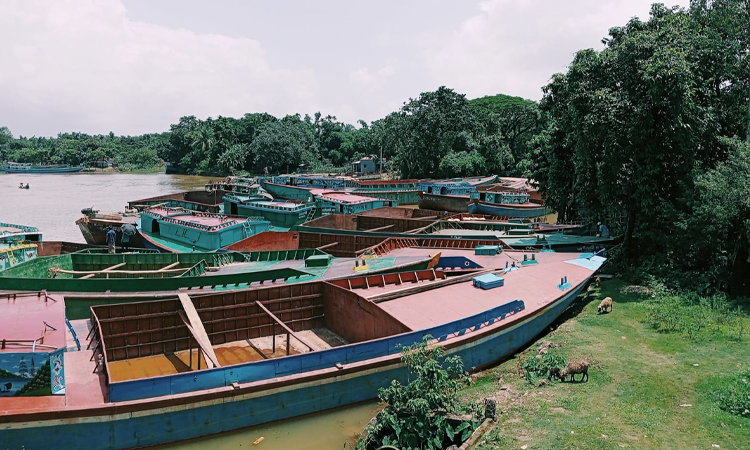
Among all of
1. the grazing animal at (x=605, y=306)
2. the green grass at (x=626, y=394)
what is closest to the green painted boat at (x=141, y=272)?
the green grass at (x=626, y=394)

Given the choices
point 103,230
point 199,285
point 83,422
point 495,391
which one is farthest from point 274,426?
point 103,230

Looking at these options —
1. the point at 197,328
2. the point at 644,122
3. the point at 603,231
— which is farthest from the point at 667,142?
the point at 197,328

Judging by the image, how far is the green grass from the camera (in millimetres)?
11375

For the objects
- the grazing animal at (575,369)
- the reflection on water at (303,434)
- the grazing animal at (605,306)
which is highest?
the grazing animal at (605,306)

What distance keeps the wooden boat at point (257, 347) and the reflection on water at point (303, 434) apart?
25cm

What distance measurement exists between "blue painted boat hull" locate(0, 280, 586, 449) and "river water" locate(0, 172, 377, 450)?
267 millimetres

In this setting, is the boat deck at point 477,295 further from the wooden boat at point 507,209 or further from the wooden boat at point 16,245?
the wooden boat at point 507,209

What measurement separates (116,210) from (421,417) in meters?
58.7

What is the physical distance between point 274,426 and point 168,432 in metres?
2.61

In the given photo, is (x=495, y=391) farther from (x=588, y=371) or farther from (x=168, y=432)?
(x=168, y=432)

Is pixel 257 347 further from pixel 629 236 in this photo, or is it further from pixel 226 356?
pixel 629 236

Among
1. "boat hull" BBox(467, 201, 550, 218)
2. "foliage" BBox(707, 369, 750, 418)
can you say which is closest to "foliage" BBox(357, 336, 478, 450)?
"foliage" BBox(707, 369, 750, 418)

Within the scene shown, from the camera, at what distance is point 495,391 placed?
1505cm

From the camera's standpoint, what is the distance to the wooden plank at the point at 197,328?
48.5ft
